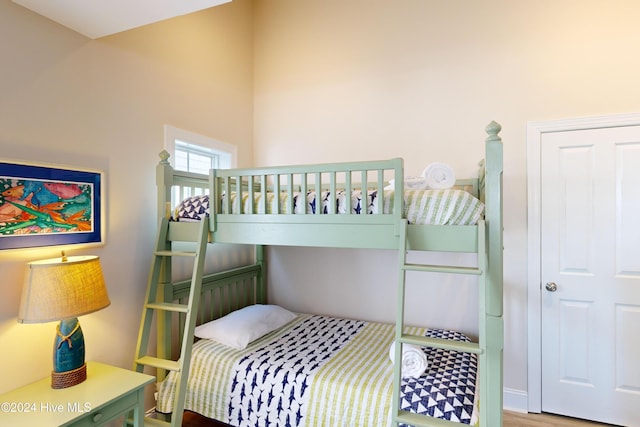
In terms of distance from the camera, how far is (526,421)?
8.01 feet

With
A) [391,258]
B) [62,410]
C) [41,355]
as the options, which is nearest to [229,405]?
[62,410]

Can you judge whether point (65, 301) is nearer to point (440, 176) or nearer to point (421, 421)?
point (421, 421)

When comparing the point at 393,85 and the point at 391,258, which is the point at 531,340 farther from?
the point at 393,85

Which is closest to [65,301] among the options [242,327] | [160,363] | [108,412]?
[108,412]

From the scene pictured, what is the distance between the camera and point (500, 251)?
1.62m

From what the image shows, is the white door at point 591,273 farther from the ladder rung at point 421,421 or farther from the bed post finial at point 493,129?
the ladder rung at point 421,421

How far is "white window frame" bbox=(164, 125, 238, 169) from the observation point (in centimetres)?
248

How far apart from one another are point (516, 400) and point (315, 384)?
1.74 metres

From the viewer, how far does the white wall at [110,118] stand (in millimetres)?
1646

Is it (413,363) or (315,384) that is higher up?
(413,363)

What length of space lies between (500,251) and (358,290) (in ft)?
5.40

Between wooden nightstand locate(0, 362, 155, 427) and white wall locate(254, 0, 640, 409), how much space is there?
5.82 ft

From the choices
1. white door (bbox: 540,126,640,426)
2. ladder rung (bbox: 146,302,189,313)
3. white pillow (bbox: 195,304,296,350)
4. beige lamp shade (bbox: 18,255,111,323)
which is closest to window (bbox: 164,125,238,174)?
ladder rung (bbox: 146,302,189,313)

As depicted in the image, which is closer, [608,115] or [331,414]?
[331,414]
